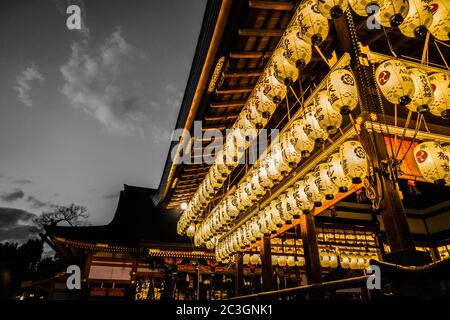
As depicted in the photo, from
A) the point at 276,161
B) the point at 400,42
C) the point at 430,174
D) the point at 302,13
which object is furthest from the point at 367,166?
the point at 400,42

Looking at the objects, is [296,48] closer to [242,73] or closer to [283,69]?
[283,69]

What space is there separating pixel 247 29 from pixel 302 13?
37.7 inches

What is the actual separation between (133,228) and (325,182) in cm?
1930

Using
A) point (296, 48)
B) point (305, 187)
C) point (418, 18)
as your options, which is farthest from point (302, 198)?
point (418, 18)

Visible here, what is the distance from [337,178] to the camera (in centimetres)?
511

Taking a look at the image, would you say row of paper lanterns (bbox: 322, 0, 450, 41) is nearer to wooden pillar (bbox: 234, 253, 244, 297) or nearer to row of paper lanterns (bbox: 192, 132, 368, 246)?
row of paper lanterns (bbox: 192, 132, 368, 246)

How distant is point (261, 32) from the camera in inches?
188

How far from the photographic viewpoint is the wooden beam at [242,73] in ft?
18.2

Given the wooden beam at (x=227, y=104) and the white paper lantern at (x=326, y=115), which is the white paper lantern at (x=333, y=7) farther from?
the wooden beam at (x=227, y=104)

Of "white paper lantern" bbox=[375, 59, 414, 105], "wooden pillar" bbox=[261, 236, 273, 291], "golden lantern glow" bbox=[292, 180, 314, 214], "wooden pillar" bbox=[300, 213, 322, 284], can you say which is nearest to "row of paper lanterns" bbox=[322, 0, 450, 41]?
"white paper lantern" bbox=[375, 59, 414, 105]

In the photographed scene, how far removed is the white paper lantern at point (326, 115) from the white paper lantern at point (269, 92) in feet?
3.13

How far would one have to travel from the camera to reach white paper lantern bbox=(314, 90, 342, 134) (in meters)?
4.31

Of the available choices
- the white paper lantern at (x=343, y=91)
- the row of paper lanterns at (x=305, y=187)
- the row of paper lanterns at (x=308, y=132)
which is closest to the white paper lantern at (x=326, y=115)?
the row of paper lanterns at (x=308, y=132)
